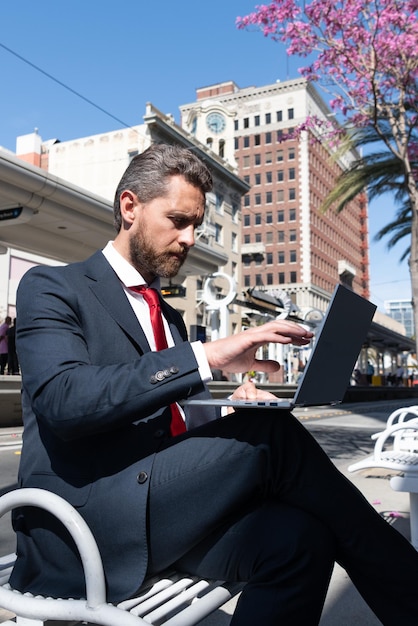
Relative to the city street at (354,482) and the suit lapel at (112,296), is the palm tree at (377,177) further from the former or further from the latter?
the suit lapel at (112,296)

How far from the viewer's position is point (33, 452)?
1521mm

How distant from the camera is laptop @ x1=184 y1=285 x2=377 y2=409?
4.35 ft

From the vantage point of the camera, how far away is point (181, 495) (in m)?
1.35

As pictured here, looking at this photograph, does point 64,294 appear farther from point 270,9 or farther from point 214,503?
point 270,9

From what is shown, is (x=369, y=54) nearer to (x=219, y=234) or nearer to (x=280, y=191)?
(x=219, y=234)

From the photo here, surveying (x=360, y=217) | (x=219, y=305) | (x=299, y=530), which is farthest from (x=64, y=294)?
(x=360, y=217)

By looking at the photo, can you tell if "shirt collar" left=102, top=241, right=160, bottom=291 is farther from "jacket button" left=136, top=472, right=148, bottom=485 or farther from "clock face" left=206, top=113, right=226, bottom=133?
"clock face" left=206, top=113, right=226, bottom=133

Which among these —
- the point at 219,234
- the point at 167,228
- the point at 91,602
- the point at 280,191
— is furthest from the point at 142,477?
the point at 280,191

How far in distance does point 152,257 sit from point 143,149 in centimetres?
3683

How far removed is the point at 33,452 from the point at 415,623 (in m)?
1.01

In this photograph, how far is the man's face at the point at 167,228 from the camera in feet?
5.90

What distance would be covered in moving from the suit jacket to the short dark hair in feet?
1.32

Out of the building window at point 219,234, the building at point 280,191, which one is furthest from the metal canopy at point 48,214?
the building at point 280,191

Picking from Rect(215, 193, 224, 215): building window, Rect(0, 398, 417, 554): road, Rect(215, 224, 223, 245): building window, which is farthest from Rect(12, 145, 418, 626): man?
Rect(215, 193, 224, 215): building window
